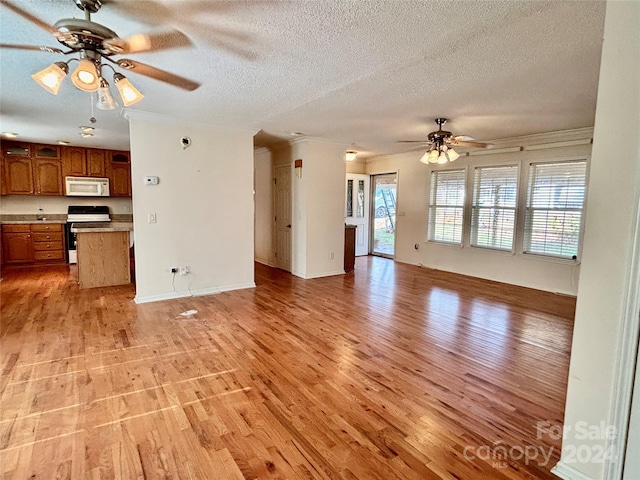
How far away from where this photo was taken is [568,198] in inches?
198

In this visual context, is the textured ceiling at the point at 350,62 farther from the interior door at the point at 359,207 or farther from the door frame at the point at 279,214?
the interior door at the point at 359,207

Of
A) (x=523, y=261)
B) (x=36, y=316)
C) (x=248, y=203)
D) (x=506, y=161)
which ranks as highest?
(x=506, y=161)

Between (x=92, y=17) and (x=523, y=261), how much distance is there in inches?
240

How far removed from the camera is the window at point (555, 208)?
4.95 meters

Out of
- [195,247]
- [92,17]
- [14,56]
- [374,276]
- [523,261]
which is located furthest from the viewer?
[374,276]

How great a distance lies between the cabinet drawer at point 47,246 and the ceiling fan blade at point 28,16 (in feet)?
20.2

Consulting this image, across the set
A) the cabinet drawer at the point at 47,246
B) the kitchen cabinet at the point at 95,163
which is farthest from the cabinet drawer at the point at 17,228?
the kitchen cabinet at the point at 95,163

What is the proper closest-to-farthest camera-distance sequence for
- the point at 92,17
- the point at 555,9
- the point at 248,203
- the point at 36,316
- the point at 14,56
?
the point at 555,9
the point at 92,17
the point at 14,56
the point at 36,316
the point at 248,203

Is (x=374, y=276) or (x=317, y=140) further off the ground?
(x=317, y=140)

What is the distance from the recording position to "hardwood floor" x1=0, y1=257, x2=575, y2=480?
5.76ft

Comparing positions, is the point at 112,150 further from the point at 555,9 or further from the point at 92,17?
the point at 555,9

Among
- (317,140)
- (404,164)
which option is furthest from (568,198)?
(317,140)

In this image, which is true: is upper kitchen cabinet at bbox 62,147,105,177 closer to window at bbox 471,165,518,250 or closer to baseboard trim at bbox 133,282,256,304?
baseboard trim at bbox 133,282,256,304

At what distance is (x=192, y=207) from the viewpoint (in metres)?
4.69
